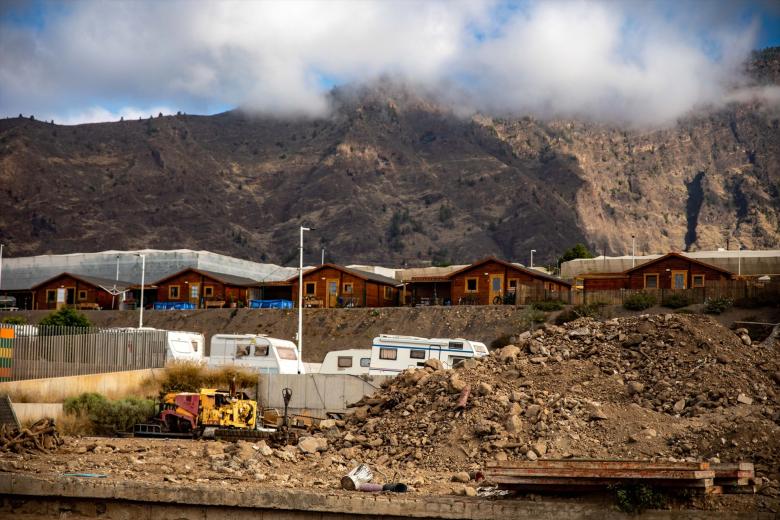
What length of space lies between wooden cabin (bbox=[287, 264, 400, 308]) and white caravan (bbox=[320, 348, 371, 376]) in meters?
30.5

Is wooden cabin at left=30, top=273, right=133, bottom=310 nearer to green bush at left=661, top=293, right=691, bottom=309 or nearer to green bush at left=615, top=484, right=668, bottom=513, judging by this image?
green bush at left=661, top=293, right=691, bottom=309

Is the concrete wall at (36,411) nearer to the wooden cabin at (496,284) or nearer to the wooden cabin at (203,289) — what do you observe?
the wooden cabin at (496,284)

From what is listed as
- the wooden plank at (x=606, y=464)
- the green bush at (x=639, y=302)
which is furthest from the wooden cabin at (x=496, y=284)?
the wooden plank at (x=606, y=464)

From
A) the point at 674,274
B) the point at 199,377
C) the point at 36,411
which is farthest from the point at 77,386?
the point at 674,274

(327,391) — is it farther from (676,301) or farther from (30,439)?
(676,301)

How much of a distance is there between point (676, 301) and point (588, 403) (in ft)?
122

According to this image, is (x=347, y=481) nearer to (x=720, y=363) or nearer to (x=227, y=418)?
(x=227, y=418)

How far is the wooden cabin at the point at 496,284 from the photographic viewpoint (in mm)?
69875

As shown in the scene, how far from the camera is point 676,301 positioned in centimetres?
6391

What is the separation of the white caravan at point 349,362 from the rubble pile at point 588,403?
10.3m

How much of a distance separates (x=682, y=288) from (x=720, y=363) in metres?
38.0

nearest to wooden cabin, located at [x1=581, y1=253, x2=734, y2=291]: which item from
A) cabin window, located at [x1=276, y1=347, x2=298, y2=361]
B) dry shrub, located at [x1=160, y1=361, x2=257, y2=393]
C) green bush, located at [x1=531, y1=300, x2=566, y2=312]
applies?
green bush, located at [x1=531, y1=300, x2=566, y2=312]

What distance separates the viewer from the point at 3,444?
97.5 ft

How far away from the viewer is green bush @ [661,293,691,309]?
63.6 m
